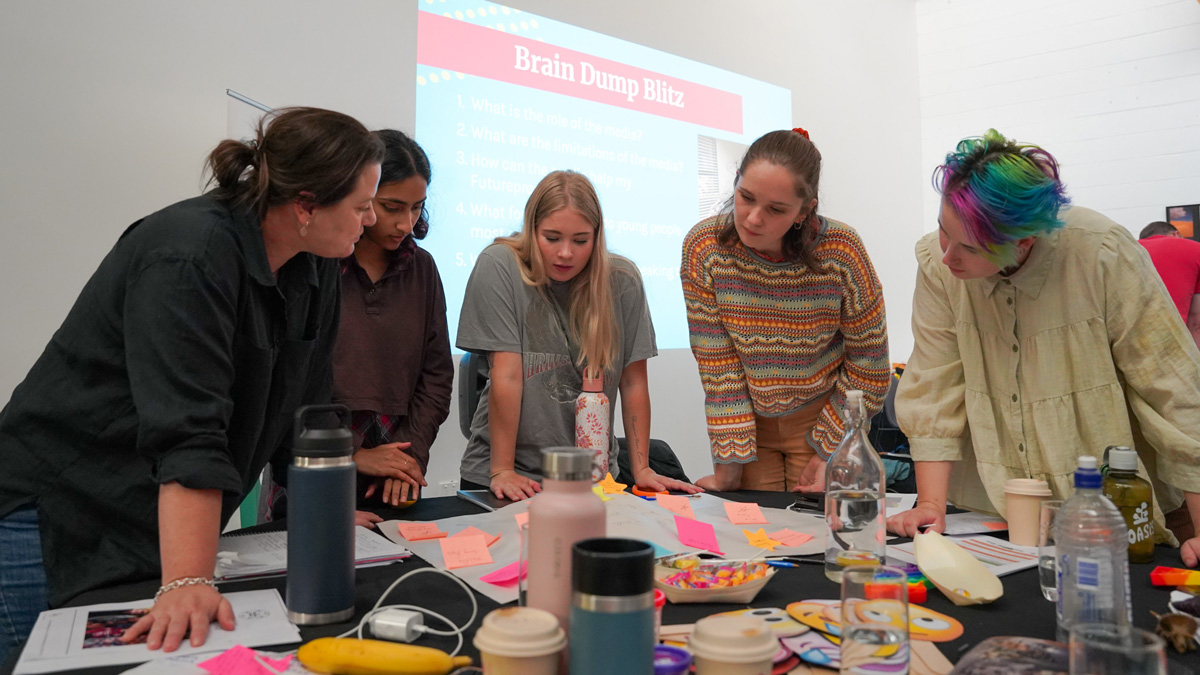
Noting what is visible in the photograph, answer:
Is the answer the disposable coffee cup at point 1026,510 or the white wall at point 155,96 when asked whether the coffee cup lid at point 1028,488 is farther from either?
the white wall at point 155,96

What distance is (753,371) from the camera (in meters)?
1.92

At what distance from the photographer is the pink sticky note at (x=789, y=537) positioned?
1245 mm

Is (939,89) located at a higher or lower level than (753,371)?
higher

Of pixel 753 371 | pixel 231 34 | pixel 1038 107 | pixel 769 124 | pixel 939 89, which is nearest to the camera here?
pixel 753 371

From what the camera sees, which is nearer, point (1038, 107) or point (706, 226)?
point (706, 226)

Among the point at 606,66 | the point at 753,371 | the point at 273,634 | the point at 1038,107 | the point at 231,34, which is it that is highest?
the point at 1038,107

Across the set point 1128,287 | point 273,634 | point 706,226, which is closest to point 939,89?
point 706,226

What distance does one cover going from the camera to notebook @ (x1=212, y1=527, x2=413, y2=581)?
3.51 feet

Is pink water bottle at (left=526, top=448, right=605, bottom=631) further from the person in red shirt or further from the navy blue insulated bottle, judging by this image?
the person in red shirt

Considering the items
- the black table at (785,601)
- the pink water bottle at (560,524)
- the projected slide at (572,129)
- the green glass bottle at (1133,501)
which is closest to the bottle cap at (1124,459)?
the green glass bottle at (1133,501)

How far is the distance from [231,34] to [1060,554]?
3093 millimetres

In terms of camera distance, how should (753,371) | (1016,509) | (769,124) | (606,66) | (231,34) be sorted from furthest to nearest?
(769,124) → (606,66) → (231,34) → (753,371) → (1016,509)

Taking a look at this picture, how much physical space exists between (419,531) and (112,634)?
52 centimetres

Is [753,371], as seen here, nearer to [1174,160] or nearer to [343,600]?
[343,600]
